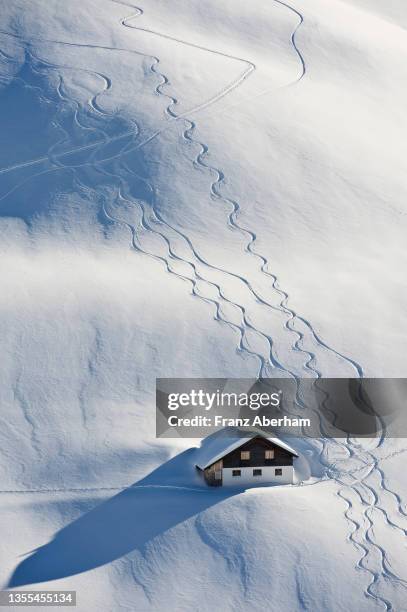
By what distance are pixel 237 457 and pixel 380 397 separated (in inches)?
A: 192

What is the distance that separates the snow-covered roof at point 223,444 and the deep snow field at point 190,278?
1.35 ft

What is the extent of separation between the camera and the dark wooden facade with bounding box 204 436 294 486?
2223cm

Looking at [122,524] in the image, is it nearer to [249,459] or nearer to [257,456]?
[249,459]

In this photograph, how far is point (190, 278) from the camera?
2859 centimetres

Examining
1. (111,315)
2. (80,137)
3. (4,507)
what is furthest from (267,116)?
(4,507)

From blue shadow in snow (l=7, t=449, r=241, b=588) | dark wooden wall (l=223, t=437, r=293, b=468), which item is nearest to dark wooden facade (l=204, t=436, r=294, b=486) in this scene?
dark wooden wall (l=223, t=437, r=293, b=468)

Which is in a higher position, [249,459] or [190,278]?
[190,278]

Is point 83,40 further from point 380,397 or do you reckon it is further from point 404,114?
point 380,397

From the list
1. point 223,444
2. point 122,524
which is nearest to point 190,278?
point 223,444

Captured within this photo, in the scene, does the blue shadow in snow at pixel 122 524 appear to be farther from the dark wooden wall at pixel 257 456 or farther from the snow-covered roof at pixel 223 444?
the dark wooden wall at pixel 257 456

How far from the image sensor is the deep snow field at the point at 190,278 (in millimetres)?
20938

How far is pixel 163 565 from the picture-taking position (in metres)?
20.6

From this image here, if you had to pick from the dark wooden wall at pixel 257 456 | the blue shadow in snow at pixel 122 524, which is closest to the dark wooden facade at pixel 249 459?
the dark wooden wall at pixel 257 456

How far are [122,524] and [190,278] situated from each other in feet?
28.9
